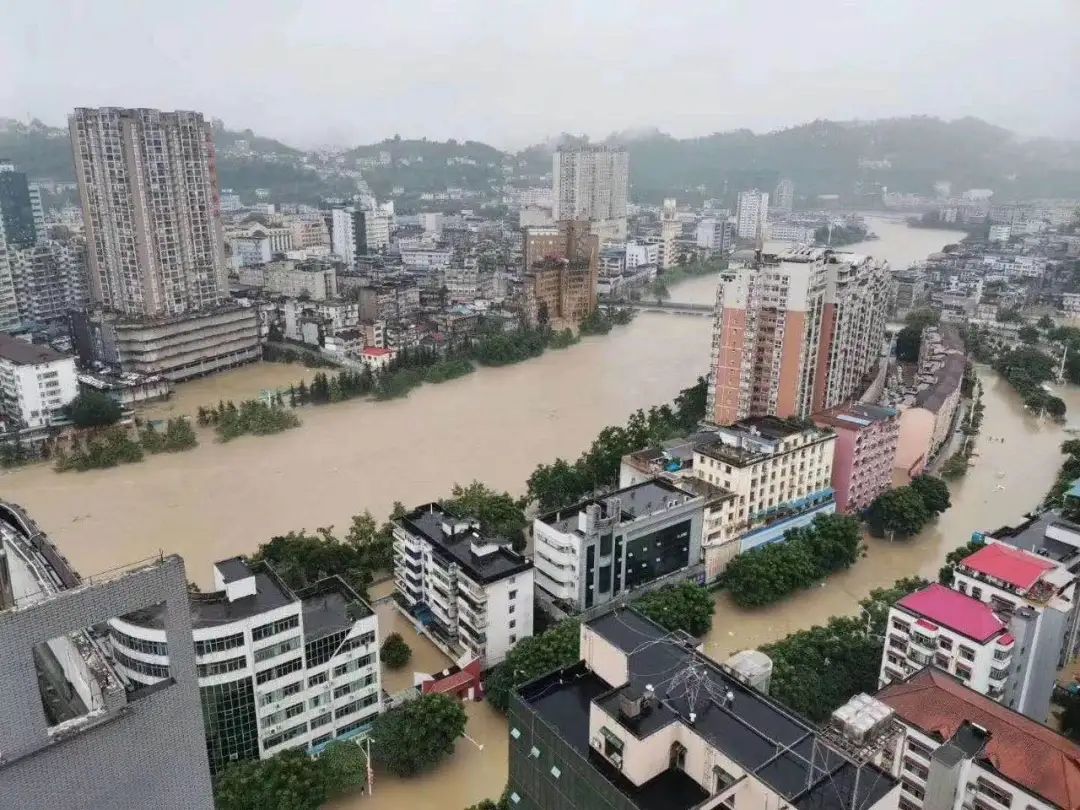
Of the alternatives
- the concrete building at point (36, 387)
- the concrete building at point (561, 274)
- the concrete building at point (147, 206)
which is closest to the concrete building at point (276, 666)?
the concrete building at point (36, 387)

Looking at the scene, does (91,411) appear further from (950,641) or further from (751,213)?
(751,213)

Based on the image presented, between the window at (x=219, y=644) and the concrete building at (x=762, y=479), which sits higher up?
the window at (x=219, y=644)

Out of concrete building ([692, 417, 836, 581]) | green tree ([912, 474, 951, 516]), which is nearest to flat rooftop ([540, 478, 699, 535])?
concrete building ([692, 417, 836, 581])

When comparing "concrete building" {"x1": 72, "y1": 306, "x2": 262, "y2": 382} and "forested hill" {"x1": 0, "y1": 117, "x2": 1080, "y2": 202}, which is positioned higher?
"forested hill" {"x1": 0, "y1": 117, "x2": 1080, "y2": 202}

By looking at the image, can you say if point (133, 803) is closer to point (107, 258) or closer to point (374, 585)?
point (374, 585)

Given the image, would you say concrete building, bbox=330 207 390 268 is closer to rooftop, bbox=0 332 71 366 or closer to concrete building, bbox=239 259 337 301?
concrete building, bbox=239 259 337 301

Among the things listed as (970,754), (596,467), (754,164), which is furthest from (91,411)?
(754,164)

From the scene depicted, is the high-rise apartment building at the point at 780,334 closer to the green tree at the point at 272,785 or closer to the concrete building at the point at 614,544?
the concrete building at the point at 614,544
